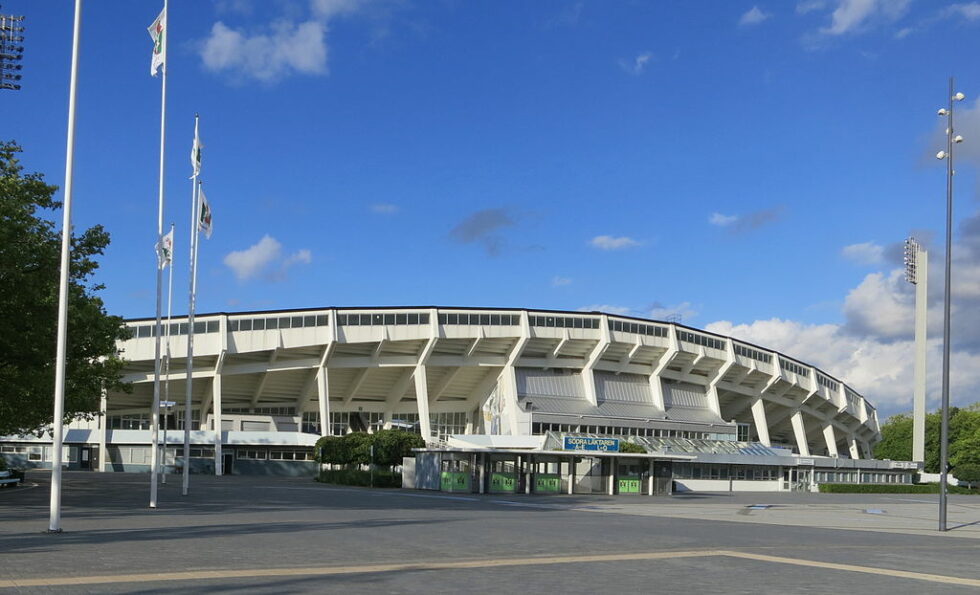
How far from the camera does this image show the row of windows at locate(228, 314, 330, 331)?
265ft

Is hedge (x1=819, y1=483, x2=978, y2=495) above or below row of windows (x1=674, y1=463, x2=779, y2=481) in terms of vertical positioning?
below

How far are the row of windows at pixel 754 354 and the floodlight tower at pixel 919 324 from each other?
18363 mm

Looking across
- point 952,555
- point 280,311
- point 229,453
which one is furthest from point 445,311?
point 952,555

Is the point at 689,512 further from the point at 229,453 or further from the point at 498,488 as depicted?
the point at 229,453

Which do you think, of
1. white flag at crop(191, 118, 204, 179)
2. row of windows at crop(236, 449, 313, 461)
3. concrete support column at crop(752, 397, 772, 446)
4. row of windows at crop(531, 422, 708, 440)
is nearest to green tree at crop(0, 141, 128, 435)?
white flag at crop(191, 118, 204, 179)

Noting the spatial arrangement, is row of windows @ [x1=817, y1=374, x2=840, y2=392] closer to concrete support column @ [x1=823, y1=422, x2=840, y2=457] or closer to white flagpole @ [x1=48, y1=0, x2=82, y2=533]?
concrete support column @ [x1=823, y1=422, x2=840, y2=457]

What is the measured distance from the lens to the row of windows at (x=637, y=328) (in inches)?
3612

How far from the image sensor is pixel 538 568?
1486cm

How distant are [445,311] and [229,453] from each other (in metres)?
22.9

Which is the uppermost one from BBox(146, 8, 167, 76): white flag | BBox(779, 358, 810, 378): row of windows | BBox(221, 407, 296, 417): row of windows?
BBox(146, 8, 167, 76): white flag

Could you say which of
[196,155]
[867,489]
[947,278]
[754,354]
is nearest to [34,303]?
[196,155]

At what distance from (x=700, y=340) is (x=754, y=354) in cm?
852

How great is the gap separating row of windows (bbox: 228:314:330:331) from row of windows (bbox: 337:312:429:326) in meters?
1.60

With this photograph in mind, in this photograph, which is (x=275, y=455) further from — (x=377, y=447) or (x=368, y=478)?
(x=368, y=478)
